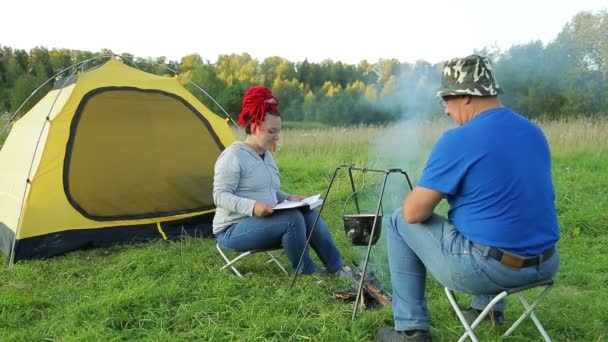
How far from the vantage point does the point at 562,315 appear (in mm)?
3020

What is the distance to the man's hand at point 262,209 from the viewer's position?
A: 338 cm

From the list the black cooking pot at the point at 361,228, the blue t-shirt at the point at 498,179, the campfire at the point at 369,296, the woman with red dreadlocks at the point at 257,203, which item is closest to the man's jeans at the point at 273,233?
the woman with red dreadlocks at the point at 257,203

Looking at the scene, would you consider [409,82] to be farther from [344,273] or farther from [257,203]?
[257,203]

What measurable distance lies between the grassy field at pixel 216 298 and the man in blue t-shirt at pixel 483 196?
630mm

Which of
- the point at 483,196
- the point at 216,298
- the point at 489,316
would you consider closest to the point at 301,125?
the point at 216,298

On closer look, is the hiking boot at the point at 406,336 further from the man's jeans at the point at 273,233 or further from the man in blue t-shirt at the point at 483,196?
the man's jeans at the point at 273,233

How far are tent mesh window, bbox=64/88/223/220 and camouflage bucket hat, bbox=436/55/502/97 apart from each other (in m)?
3.25

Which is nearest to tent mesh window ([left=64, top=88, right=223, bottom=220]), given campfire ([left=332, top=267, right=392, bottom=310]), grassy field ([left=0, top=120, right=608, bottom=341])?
grassy field ([left=0, top=120, right=608, bottom=341])

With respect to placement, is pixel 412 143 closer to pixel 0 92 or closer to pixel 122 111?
pixel 122 111

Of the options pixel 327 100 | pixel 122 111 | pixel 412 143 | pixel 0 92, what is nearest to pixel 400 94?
pixel 412 143

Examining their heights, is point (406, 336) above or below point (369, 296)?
above

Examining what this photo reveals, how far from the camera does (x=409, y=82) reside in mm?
10508

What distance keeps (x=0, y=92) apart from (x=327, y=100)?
557 inches

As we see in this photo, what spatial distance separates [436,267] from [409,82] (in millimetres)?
8663
